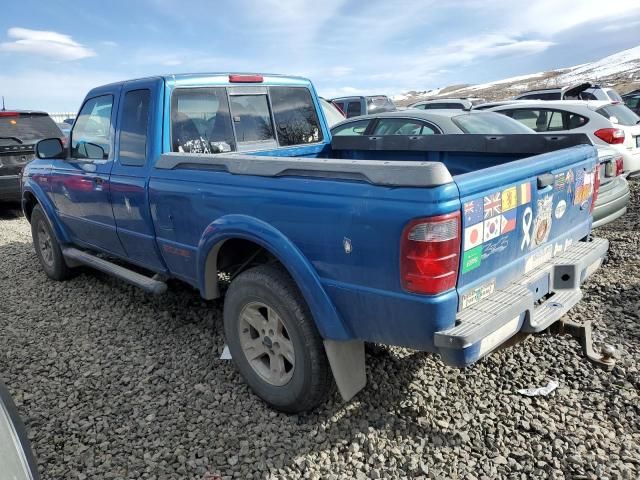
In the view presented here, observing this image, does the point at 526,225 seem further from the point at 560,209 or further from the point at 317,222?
the point at 317,222

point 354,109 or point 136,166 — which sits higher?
point 136,166

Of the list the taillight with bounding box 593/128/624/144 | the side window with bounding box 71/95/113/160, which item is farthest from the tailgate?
the taillight with bounding box 593/128/624/144

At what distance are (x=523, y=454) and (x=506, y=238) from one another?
1139 millimetres

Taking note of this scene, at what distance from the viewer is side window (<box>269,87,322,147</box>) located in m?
4.20

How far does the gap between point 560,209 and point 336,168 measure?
144 cm

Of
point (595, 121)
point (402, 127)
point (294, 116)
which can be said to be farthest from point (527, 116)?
point (294, 116)

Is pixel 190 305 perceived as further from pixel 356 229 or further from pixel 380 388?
pixel 356 229

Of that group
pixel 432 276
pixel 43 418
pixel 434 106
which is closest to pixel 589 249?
pixel 432 276

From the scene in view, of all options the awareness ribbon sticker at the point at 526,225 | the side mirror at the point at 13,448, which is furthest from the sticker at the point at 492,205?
the side mirror at the point at 13,448

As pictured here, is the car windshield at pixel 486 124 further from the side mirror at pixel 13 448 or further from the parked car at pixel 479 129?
the side mirror at pixel 13 448

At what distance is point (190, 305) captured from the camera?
4500 millimetres

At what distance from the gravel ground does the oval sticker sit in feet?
3.51

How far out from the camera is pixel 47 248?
548 cm

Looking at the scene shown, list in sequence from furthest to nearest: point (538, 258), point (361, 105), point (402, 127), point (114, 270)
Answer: point (361, 105) < point (402, 127) < point (114, 270) < point (538, 258)
